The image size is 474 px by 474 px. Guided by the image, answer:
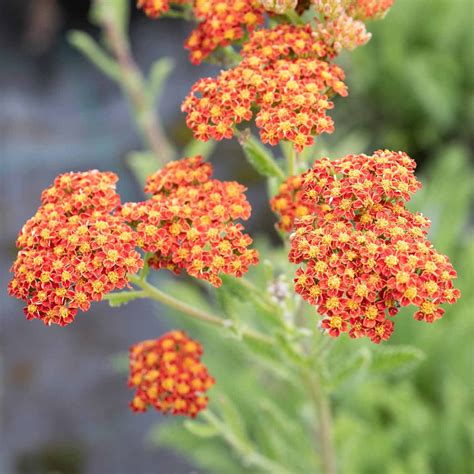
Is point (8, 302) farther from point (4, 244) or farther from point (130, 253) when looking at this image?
point (130, 253)

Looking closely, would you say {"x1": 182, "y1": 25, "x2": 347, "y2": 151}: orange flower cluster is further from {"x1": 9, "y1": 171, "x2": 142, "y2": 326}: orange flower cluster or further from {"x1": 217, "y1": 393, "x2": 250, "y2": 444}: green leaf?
{"x1": 217, "y1": 393, "x2": 250, "y2": 444}: green leaf

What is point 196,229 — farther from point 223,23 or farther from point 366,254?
point 223,23

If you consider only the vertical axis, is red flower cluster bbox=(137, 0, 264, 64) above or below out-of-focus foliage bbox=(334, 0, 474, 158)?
below

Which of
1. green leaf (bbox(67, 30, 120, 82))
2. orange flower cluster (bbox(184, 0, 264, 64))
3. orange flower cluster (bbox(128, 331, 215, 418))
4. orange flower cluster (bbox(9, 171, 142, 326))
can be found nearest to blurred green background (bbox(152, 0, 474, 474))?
orange flower cluster (bbox(128, 331, 215, 418))

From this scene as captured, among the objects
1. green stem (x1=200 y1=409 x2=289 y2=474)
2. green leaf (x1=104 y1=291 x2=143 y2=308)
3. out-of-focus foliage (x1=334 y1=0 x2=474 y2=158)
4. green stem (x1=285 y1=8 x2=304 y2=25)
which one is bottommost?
green stem (x1=200 y1=409 x2=289 y2=474)

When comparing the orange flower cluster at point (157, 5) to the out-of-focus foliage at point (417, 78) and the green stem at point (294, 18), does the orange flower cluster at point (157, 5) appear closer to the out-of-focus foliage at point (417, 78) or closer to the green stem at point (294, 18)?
the green stem at point (294, 18)

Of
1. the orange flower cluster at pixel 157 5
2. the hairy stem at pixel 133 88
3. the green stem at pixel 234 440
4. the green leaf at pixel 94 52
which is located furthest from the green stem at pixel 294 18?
the hairy stem at pixel 133 88
